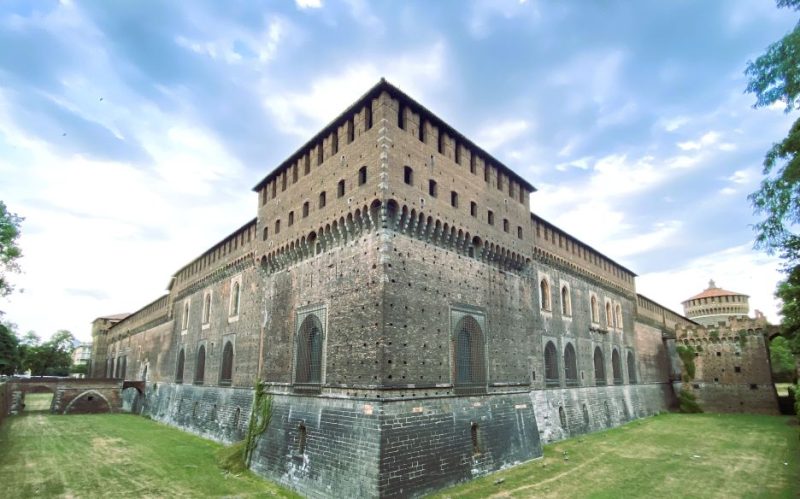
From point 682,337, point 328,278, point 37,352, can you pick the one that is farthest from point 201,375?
point 37,352

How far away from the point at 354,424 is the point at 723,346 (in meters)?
30.3

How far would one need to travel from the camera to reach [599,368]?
25906 millimetres

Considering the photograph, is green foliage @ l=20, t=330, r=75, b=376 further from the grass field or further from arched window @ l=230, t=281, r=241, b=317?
arched window @ l=230, t=281, r=241, b=317

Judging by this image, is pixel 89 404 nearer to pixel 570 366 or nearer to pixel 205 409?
pixel 205 409

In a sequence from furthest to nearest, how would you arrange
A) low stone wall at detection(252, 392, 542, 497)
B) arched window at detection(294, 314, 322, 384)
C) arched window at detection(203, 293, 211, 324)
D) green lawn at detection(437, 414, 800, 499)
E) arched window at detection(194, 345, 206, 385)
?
arched window at detection(203, 293, 211, 324), arched window at detection(194, 345, 206, 385), arched window at detection(294, 314, 322, 384), green lawn at detection(437, 414, 800, 499), low stone wall at detection(252, 392, 542, 497)

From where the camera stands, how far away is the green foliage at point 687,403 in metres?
31.5

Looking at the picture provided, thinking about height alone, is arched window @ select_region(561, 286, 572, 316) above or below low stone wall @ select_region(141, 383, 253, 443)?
above

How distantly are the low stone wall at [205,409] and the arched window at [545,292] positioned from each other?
14.6 meters

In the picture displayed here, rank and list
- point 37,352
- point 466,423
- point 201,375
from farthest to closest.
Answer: point 37,352 → point 201,375 → point 466,423

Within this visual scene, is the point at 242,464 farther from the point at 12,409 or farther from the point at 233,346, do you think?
the point at 12,409

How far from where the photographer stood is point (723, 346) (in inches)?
1227

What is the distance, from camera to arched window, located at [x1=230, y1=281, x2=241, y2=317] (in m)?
23.1

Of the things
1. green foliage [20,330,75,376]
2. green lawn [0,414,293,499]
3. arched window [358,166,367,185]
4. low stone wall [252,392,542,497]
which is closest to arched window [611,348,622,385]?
low stone wall [252,392,542,497]

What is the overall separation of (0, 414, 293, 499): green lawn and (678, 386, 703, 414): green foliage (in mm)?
30217
